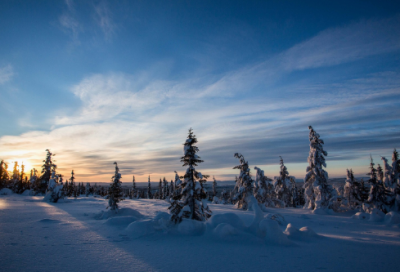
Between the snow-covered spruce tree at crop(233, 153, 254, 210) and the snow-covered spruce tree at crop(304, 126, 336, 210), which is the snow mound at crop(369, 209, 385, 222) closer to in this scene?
the snow-covered spruce tree at crop(304, 126, 336, 210)

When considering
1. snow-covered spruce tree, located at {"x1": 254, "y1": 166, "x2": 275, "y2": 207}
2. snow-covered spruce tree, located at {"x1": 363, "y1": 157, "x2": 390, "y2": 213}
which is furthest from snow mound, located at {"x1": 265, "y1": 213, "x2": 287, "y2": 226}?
snow-covered spruce tree, located at {"x1": 254, "y1": 166, "x2": 275, "y2": 207}

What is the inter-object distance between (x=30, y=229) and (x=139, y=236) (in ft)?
19.1

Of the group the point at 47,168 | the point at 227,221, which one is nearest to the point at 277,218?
the point at 227,221

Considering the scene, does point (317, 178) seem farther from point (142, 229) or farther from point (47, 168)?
point (47, 168)

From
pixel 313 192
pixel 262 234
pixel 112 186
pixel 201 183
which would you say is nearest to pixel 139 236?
pixel 201 183

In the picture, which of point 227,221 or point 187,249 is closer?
point 187,249

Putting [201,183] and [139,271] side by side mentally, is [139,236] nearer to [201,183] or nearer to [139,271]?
[139,271]

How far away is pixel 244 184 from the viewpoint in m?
25.6

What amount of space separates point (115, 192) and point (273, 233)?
530 inches

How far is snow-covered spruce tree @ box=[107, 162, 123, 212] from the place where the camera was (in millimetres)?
15773

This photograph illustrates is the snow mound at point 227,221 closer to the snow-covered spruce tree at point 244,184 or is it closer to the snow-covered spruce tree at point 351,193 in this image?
the snow-covered spruce tree at point 244,184

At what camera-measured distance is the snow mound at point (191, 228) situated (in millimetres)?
8992

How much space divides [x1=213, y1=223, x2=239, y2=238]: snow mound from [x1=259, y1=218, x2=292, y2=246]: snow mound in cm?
123

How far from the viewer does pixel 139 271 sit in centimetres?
491
